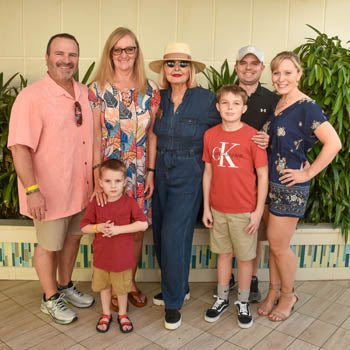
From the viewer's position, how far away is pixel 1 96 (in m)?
3.24

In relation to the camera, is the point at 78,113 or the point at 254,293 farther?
the point at 254,293

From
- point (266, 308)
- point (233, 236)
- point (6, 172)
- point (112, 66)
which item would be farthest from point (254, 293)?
point (6, 172)

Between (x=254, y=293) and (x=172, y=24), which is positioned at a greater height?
(x=172, y=24)

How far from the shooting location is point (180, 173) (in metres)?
2.45

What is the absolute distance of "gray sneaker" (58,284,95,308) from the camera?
2678 mm

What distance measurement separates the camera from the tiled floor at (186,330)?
7.43 ft

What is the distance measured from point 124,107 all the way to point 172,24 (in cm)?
154

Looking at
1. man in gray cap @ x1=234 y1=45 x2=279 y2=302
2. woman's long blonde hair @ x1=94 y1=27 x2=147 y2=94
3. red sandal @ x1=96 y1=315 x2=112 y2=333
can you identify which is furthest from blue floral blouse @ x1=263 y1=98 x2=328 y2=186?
red sandal @ x1=96 y1=315 x2=112 y2=333

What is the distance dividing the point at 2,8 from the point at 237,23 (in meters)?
2.20

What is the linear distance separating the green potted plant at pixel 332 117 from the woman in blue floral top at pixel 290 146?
29.6 inches

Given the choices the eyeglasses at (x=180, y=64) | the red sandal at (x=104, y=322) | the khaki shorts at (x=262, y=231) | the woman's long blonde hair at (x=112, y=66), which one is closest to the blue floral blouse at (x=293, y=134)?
the khaki shorts at (x=262, y=231)

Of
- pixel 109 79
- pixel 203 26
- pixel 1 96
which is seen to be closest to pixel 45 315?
pixel 109 79

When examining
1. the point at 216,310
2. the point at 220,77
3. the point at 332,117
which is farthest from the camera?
the point at 220,77

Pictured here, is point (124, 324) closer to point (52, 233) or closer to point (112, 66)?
point (52, 233)
